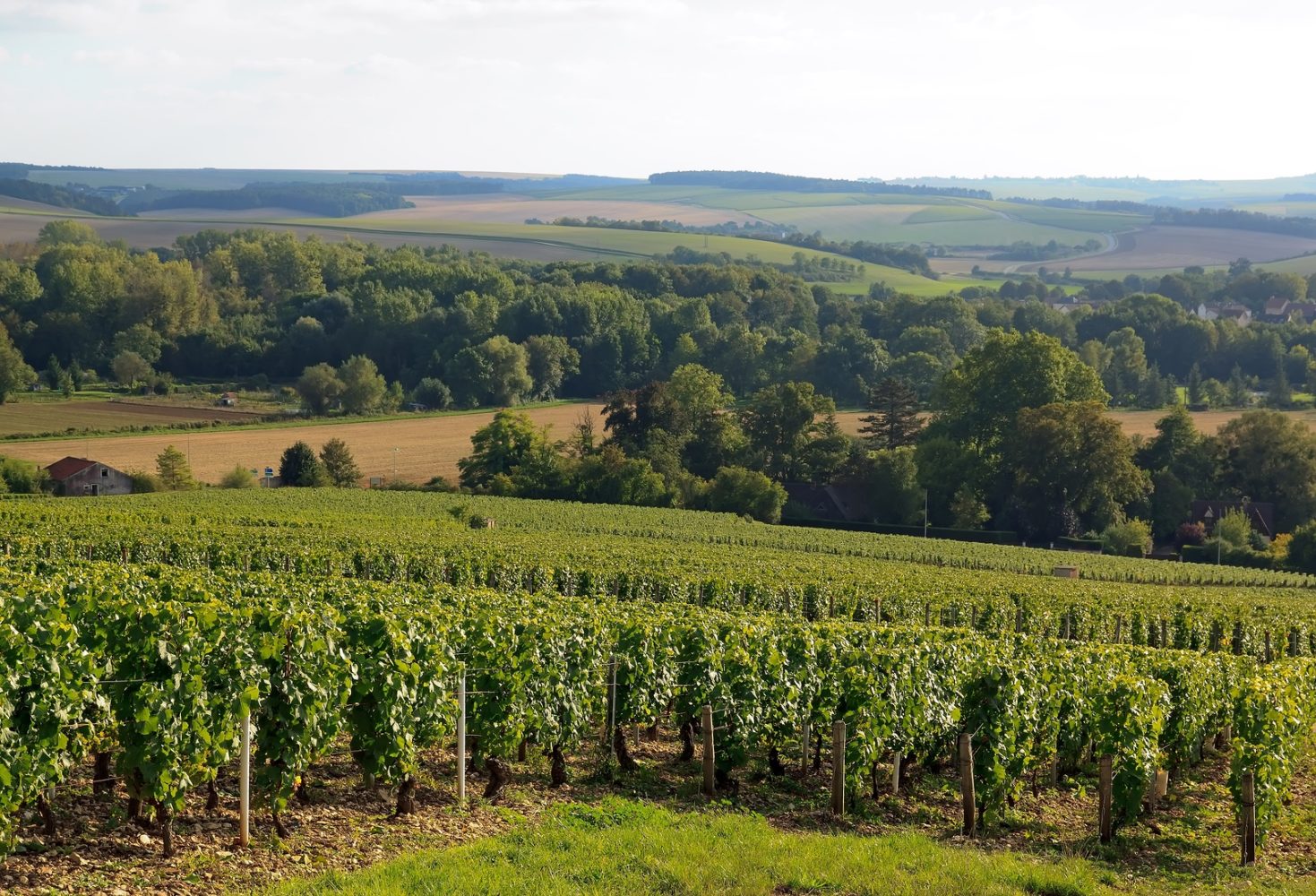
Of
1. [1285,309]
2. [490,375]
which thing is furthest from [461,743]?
Result: [1285,309]

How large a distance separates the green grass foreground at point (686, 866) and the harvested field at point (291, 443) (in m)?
69.8

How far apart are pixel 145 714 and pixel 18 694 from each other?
3.83ft

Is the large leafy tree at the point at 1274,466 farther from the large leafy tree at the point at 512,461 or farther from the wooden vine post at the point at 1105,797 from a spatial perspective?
the wooden vine post at the point at 1105,797

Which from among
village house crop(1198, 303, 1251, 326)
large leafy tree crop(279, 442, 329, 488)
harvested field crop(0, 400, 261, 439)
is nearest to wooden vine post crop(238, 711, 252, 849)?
large leafy tree crop(279, 442, 329, 488)

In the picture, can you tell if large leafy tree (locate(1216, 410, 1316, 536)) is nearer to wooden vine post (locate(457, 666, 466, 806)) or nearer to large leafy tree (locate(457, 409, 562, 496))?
large leafy tree (locate(457, 409, 562, 496))

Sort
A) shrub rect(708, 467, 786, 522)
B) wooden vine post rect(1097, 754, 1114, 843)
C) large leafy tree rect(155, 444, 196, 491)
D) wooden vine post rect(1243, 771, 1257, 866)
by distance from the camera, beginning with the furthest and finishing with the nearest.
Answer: shrub rect(708, 467, 786, 522) < large leafy tree rect(155, 444, 196, 491) < wooden vine post rect(1097, 754, 1114, 843) < wooden vine post rect(1243, 771, 1257, 866)

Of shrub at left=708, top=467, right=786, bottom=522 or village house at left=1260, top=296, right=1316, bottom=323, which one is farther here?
village house at left=1260, top=296, right=1316, bottom=323

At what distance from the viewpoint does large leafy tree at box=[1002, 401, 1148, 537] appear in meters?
79.5

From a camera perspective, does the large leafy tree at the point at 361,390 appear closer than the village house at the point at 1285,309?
Yes

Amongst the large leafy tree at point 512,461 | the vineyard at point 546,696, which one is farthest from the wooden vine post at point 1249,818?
the large leafy tree at point 512,461

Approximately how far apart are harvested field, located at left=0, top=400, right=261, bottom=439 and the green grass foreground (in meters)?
83.9

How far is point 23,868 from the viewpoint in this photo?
12.6m

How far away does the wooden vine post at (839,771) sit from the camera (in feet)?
57.0

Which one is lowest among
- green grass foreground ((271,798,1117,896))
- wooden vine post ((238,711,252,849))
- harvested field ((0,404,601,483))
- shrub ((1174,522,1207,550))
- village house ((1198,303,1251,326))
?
shrub ((1174,522,1207,550))
